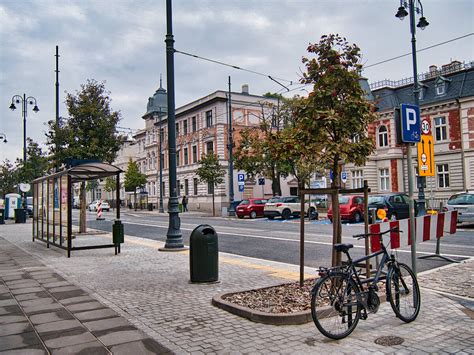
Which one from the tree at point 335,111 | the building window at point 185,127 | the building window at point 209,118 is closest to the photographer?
the tree at point 335,111

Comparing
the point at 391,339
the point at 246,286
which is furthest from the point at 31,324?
the point at 391,339

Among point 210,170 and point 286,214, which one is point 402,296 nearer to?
point 286,214

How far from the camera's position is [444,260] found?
1050cm

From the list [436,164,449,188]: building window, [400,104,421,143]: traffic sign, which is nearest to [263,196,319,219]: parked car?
[436,164,449,188]: building window

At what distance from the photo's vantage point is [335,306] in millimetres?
4941

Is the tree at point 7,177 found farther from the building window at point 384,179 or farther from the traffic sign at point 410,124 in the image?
the traffic sign at point 410,124

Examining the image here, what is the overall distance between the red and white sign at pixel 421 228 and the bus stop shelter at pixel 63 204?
7638 millimetres

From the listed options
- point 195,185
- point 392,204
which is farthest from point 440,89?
point 195,185

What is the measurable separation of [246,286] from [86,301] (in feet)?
8.65

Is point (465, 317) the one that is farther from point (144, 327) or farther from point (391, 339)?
point (144, 327)

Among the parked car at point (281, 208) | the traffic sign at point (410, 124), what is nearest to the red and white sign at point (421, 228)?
the traffic sign at point (410, 124)

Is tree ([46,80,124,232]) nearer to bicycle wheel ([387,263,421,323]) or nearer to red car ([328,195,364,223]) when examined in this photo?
red car ([328,195,364,223])

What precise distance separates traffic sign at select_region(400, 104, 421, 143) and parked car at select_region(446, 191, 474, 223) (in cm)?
1351

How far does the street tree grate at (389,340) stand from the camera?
4.78 metres
